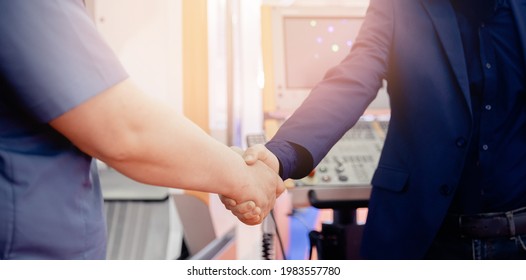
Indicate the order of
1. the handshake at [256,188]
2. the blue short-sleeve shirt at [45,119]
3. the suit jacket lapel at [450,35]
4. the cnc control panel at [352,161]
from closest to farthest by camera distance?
the blue short-sleeve shirt at [45,119]
the handshake at [256,188]
the suit jacket lapel at [450,35]
the cnc control panel at [352,161]

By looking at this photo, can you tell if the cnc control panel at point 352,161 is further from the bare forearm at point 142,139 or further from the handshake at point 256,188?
the bare forearm at point 142,139

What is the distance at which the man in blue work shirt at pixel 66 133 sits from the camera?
0.65 metres

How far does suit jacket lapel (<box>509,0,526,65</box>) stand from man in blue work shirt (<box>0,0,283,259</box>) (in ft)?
2.81

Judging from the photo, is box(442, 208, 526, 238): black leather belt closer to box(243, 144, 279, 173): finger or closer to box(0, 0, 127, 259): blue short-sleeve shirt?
box(243, 144, 279, 173): finger

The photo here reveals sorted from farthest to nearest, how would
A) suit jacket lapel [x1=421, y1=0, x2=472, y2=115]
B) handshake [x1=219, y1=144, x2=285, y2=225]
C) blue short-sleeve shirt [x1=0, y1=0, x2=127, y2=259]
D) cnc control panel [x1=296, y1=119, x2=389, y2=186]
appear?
cnc control panel [x1=296, y1=119, x2=389, y2=186] < suit jacket lapel [x1=421, y1=0, x2=472, y2=115] < handshake [x1=219, y1=144, x2=285, y2=225] < blue short-sleeve shirt [x1=0, y1=0, x2=127, y2=259]

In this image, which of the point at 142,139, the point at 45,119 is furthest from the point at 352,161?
the point at 45,119

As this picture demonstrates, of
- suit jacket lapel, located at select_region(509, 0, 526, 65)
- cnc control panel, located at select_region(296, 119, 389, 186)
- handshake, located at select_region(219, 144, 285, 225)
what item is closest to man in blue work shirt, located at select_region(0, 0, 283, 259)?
handshake, located at select_region(219, 144, 285, 225)

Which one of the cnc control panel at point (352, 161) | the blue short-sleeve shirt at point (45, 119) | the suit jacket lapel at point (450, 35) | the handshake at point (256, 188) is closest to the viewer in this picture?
the blue short-sleeve shirt at point (45, 119)

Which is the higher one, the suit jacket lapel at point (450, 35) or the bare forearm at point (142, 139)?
the suit jacket lapel at point (450, 35)

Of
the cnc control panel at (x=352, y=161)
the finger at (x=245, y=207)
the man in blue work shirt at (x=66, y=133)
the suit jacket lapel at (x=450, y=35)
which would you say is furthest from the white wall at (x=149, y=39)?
the man in blue work shirt at (x=66, y=133)

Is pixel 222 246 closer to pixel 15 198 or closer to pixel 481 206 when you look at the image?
pixel 481 206

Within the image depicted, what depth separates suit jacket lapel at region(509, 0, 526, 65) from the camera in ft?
4.00

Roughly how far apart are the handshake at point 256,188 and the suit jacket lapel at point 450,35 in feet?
1.60
